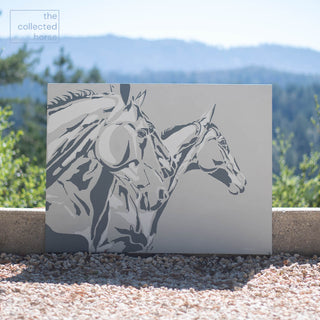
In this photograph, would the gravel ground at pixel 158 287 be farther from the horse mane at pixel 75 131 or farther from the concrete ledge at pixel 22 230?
the horse mane at pixel 75 131

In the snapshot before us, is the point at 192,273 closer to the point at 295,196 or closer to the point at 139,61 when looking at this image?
the point at 295,196

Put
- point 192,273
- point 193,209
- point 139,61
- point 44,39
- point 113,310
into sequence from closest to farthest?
point 113,310 < point 192,273 < point 193,209 < point 44,39 < point 139,61

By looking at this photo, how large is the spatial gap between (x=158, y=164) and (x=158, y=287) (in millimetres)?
1284

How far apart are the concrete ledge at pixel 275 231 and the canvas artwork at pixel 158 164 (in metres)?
0.28

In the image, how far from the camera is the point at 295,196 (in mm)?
7258

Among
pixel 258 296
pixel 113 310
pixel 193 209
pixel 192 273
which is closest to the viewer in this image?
pixel 113 310

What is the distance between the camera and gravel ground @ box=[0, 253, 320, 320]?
3072mm

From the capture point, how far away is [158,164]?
14.7 ft

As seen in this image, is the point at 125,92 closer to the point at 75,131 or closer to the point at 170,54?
the point at 75,131

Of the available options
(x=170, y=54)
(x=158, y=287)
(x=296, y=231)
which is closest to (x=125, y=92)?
(x=158, y=287)

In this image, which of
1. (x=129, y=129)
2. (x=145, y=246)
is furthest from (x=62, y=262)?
(x=129, y=129)

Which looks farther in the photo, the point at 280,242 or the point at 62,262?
the point at 280,242

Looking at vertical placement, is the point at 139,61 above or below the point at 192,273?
above

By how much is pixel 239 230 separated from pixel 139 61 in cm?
4875
